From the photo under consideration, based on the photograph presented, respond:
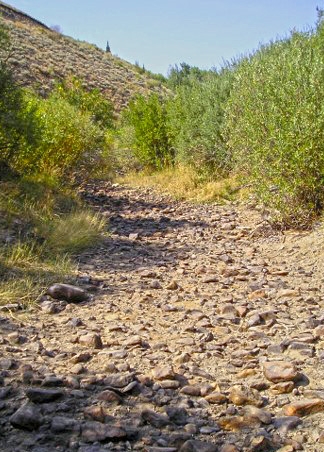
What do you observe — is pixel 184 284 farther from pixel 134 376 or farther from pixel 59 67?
pixel 59 67

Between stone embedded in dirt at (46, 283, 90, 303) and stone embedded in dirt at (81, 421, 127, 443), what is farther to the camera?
stone embedded in dirt at (46, 283, 90, 303)

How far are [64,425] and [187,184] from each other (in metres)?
9.42

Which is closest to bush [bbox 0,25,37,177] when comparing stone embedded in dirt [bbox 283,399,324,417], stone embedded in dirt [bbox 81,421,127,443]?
stone embedded in dirt [bbox 81,421,127,443]

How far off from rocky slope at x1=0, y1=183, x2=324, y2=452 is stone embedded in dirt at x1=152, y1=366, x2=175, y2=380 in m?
0.01

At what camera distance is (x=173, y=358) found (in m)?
3.40

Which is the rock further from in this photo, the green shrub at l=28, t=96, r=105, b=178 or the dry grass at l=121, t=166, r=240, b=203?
the dry grass at l=121, t=166, r=240, b=203

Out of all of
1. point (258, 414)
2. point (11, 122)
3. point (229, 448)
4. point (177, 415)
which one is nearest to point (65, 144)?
point (11, 122)

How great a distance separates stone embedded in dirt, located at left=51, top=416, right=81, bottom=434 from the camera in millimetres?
2484

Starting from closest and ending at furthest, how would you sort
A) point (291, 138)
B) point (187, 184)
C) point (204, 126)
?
point (291, 138), point (187, 184), point (204, 126)

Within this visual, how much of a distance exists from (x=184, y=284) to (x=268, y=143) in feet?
9.58

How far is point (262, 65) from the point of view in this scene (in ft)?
31.2

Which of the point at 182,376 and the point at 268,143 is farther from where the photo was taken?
the point at 268,143

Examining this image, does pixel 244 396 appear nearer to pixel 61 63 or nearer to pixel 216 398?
pixel 216 398

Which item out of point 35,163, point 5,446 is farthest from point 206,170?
point 5,446
